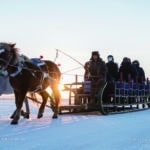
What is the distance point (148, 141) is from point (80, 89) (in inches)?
257

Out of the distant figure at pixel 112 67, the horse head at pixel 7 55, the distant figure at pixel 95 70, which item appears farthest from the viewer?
the distant figure at pixel 112 67

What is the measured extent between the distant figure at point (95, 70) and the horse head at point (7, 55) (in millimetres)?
4038

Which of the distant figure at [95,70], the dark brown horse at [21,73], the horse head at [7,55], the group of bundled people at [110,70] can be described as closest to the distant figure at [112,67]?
the group of bundled people at [110,70]

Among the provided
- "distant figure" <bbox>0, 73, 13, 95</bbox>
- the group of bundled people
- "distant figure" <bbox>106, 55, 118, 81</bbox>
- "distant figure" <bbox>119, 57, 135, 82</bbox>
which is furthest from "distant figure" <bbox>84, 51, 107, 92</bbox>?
"distant figure" <bbox>0, 73, 13, 95</bbox>

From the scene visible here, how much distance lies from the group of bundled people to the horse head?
404 cm

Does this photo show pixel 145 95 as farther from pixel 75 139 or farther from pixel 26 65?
pixel 75 139

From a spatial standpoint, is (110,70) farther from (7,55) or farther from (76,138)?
(76,138)

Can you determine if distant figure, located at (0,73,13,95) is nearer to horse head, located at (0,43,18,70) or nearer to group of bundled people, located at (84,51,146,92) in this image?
horse head, located at (0,43,18,70)

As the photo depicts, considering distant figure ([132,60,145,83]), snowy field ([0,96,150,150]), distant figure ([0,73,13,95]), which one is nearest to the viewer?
snowy field ([0,96,150,150])

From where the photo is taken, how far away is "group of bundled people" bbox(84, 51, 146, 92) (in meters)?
12.9

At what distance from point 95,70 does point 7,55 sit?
4.37 metres

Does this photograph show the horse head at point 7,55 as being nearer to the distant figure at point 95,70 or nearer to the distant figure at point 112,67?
the distant figure at point 95,70

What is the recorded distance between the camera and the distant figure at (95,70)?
1285 cm

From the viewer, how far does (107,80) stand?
13625mm
